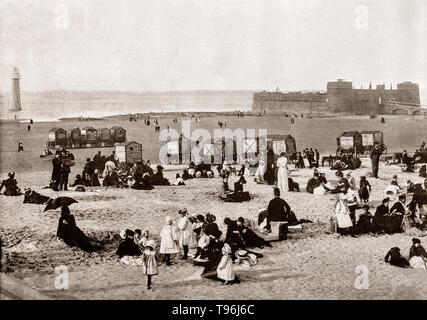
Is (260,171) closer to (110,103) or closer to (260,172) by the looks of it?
(260,172)

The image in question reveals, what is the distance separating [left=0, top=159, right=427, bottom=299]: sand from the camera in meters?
9.11

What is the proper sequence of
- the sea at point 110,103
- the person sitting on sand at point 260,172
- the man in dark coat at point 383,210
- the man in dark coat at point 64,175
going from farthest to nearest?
the person sitting on sand at point 260,172
the man in dark coat at point 64,175
the sea at point 110,103
the man in dark coat at point 383,210

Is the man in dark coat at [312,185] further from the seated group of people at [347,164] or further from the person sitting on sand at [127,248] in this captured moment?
the person sitting on sand at [127,248]

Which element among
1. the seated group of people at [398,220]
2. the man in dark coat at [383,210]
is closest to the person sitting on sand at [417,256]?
the seated group of people at [398,220]

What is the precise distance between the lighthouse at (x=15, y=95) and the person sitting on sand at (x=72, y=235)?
331cm

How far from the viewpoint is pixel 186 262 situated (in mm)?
10133

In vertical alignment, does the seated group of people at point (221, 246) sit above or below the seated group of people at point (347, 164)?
below

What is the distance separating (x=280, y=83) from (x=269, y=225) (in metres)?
4.14

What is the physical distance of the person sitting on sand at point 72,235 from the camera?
10484 millimetres

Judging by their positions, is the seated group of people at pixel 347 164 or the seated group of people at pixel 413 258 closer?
the seated group of people at pixel 413 258

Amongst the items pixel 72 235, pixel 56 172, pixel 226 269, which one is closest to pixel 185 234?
pixel 226 269

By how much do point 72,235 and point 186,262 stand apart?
2.37 metres
